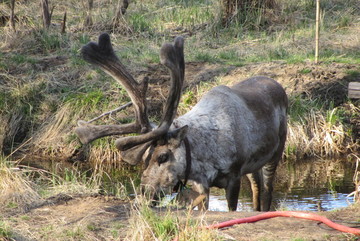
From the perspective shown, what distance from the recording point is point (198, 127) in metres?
6.95

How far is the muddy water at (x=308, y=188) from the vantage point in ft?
29.0

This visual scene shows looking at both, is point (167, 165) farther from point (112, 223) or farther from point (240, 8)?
point (240, 8)

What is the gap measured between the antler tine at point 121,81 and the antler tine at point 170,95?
0.26 m

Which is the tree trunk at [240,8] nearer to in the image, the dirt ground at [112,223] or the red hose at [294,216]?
the dirt ground at [112,223]

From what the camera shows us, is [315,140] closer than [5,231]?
No

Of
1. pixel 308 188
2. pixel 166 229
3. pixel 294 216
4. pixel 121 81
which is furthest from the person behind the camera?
pixel 308 188

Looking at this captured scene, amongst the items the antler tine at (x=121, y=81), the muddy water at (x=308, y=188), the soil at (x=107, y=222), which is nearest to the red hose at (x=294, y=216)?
the soil at (x=107, y=222)

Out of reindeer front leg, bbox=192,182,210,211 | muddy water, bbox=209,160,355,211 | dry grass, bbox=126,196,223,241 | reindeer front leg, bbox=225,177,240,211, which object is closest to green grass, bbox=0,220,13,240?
dry grass, bbox=126,196,223,241

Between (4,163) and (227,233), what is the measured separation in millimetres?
3277

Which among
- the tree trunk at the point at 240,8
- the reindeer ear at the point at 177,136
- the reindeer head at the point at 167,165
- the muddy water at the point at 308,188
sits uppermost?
the tree trunk at the point at 240,8

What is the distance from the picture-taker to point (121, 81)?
6.90 m

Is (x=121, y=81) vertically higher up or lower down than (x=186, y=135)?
higher up

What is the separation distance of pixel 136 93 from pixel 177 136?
66 cm

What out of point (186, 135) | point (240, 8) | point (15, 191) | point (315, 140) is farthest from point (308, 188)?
point (240, 8)
